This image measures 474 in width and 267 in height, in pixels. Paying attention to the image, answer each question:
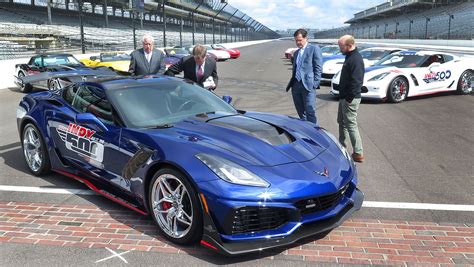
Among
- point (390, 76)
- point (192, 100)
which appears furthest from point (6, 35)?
point (192, 100)

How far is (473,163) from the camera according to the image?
570 cm

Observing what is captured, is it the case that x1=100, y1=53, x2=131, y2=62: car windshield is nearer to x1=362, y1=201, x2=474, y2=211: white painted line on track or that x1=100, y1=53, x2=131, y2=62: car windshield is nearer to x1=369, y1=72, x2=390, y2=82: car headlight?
x1=369, y1=72, x2=390, y2=82: car headlight

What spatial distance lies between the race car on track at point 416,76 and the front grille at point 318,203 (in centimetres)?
777

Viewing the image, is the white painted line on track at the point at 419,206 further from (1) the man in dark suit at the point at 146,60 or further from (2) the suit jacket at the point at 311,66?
(1) the man in dark suit at the point at 146,60

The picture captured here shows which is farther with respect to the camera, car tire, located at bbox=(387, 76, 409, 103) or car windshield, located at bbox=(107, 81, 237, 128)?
car tire, located at bbox=(387, 76, 409, 103)

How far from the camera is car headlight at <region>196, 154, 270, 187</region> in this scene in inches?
123

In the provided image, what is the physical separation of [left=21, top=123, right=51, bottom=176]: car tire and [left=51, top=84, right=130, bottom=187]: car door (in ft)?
1.14

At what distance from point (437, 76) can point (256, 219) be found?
998 centimetres

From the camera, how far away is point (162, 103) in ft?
14.4

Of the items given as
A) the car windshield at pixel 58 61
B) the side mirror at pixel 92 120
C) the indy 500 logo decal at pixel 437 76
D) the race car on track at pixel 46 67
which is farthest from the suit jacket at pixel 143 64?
the car windshield at pixel 58 61

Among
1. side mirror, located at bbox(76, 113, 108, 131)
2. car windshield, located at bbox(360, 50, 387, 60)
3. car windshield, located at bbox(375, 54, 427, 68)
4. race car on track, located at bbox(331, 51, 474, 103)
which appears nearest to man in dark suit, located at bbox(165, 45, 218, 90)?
side mirror, located at bbox(76, 113, 108, 131)

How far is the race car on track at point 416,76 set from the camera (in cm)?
1082

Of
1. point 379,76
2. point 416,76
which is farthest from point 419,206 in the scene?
point 416,76

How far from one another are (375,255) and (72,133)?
319cm
